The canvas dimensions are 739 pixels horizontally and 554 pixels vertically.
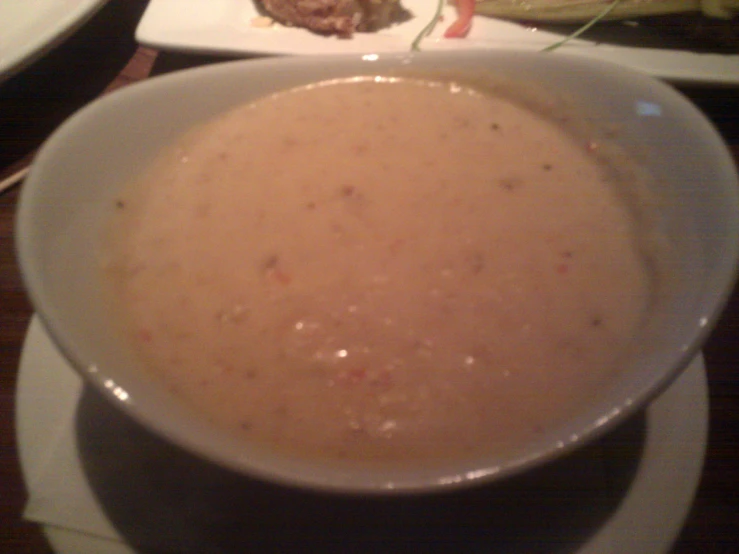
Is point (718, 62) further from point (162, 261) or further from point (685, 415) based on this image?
point (162, 261)

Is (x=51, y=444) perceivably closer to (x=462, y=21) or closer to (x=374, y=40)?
(x=374, y=40)

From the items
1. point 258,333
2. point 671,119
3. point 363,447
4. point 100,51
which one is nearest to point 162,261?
point 258,333

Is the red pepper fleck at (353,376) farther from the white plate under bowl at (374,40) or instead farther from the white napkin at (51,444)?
the white plate under bowl at (374,40)

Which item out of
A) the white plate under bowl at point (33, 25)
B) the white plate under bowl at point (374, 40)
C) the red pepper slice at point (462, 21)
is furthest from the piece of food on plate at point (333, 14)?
the white plate under bowl at point (33, 25)

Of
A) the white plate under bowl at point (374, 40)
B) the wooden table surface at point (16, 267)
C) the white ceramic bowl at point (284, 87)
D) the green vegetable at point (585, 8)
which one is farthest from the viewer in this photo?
the green vegetable at point (585, 8)

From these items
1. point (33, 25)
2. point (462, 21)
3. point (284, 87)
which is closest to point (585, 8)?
point (462, 21)

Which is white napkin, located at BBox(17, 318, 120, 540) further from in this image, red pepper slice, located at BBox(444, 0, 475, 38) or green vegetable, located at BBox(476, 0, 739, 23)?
green vegetable, located at BBox(476, 0, 739, 23)
